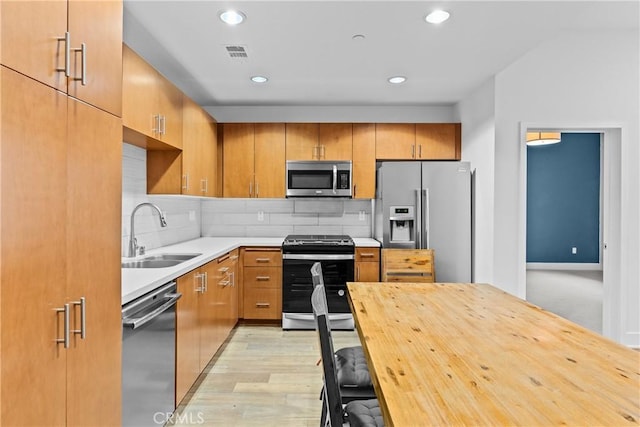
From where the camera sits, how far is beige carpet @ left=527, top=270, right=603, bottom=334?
4347mm

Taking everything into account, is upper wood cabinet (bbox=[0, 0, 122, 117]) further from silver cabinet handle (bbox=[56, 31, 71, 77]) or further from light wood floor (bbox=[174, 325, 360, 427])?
light wood floor (bbox=[174, 325, 360, 427])

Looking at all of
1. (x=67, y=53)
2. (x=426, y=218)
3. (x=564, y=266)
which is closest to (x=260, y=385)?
(x=426, y=218)

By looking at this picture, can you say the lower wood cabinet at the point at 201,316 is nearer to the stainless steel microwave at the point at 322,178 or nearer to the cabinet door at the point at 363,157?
the stainless steel microwave at the point at 322,178

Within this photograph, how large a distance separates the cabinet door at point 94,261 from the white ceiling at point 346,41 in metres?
1.24

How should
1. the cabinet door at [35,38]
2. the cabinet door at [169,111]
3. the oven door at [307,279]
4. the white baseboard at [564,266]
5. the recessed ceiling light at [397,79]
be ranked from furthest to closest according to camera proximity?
the white baseboard at [564,266] → the oven door at [307,279] → the recessed ceiling light at [397,79] → the cabinet door at [169,111] → the cabinet door at [35,38]

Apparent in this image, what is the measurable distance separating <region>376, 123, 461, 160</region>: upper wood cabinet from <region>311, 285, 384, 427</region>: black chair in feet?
10.6

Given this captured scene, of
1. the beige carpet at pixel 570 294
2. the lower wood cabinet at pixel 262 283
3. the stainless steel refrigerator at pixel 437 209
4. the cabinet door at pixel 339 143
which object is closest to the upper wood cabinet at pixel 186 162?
the lower wood cabinet at pixel 262 283

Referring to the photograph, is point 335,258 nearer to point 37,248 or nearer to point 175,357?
point 175,357

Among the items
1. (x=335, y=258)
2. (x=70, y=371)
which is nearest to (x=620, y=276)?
(x=335, y=258)

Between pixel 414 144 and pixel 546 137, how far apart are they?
9.62 ft

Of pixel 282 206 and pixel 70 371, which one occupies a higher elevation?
pixel 282 206

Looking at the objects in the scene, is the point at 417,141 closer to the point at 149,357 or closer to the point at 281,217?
the point at 281,217

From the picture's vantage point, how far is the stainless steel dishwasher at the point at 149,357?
5.55 feet

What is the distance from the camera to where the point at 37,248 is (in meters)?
1.06
